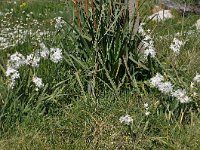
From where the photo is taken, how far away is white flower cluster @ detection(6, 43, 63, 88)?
4102 mm

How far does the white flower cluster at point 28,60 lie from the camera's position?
4102mm

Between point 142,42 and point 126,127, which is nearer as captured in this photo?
point 126,127

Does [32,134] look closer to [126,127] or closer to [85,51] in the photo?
[126,127]

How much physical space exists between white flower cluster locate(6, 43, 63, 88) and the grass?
86mm

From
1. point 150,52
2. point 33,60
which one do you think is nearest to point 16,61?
point 33,60

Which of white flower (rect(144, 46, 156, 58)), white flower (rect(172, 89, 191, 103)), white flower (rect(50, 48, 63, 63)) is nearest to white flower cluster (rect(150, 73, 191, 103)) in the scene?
white flower (rect(172, 89, 191, 103))

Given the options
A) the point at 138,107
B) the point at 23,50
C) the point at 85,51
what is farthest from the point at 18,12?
the point at 138,107

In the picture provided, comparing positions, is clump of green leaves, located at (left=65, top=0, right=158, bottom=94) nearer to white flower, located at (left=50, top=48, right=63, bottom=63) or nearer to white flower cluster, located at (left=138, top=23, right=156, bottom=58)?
white flower cluster, located at (left=138, top=23, right=156, bottom=58)

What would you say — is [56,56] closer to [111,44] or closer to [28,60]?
[28,60]

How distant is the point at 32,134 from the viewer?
12.7ft

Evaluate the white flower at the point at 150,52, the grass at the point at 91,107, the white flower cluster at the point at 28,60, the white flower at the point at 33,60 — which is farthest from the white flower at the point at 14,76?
the white flower at the point at 150,52

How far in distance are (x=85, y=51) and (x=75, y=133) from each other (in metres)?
1.20

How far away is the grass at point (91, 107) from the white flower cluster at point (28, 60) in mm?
86

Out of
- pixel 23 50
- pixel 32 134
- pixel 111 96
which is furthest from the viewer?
pixel 23 50
